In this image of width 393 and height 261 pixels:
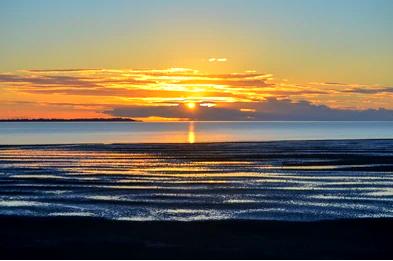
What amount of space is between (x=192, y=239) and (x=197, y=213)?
482 centimetres

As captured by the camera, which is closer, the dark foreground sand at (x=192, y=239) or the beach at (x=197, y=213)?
the dark foreground sand at (x=192, y=239)

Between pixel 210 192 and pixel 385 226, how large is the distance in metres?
11.0

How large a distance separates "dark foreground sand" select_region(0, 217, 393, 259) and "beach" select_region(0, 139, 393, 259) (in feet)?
0.11

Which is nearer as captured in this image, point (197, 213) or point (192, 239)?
point (192, 239)

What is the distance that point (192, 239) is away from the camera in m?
21.0

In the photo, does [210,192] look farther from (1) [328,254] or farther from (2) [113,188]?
(1) [328,254]

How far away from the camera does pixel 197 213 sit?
84.6ft

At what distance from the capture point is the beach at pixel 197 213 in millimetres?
19891

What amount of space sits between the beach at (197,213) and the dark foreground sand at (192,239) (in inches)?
1.3

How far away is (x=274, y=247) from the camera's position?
65.6 feet

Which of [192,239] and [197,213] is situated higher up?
[192,239]

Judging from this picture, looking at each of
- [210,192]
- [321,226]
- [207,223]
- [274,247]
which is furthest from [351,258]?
[210,192]

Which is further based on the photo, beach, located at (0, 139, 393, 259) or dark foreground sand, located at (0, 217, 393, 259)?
beach, located at (0, 139, 393, 259)

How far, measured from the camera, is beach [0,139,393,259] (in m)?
19.9
